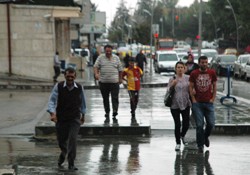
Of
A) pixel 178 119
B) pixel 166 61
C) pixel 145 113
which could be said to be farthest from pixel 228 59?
pixel 178 119

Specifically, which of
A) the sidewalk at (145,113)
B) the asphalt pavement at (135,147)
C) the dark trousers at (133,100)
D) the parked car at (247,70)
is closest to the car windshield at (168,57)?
the parked car at (247,70)

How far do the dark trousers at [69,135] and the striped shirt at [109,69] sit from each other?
18.4 feet

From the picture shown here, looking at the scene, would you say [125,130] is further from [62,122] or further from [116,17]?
[116,17]

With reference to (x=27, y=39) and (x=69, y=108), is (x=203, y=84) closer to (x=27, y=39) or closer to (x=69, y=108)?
(x=69, y=108)

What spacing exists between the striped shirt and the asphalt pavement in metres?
0.98

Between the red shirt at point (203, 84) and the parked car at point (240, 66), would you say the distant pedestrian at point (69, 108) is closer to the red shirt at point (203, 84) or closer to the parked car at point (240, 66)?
the red shirt at point (203, 84)

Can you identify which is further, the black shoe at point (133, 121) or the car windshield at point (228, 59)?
the car windshield at point (228, 59)

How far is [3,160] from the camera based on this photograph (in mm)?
11703

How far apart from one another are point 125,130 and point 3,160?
13.0ft

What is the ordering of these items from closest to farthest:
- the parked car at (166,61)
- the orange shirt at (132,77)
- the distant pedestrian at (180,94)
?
the distant pedestrian at (180,94) < the orange shirt at (132,77) < the parked car at (166,61)

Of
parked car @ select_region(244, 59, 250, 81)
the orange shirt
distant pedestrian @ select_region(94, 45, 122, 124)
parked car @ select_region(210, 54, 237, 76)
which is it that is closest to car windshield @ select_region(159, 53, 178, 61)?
parked car @ select_region(210, 54, 237, 76)

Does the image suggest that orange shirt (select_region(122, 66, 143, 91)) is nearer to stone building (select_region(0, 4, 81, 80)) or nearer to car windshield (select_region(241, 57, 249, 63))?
stone building (select_region(0, 4, 81, 80))

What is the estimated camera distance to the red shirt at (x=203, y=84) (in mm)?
12594

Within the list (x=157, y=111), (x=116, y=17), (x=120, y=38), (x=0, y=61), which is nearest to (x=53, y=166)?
(x=157, y=111)
